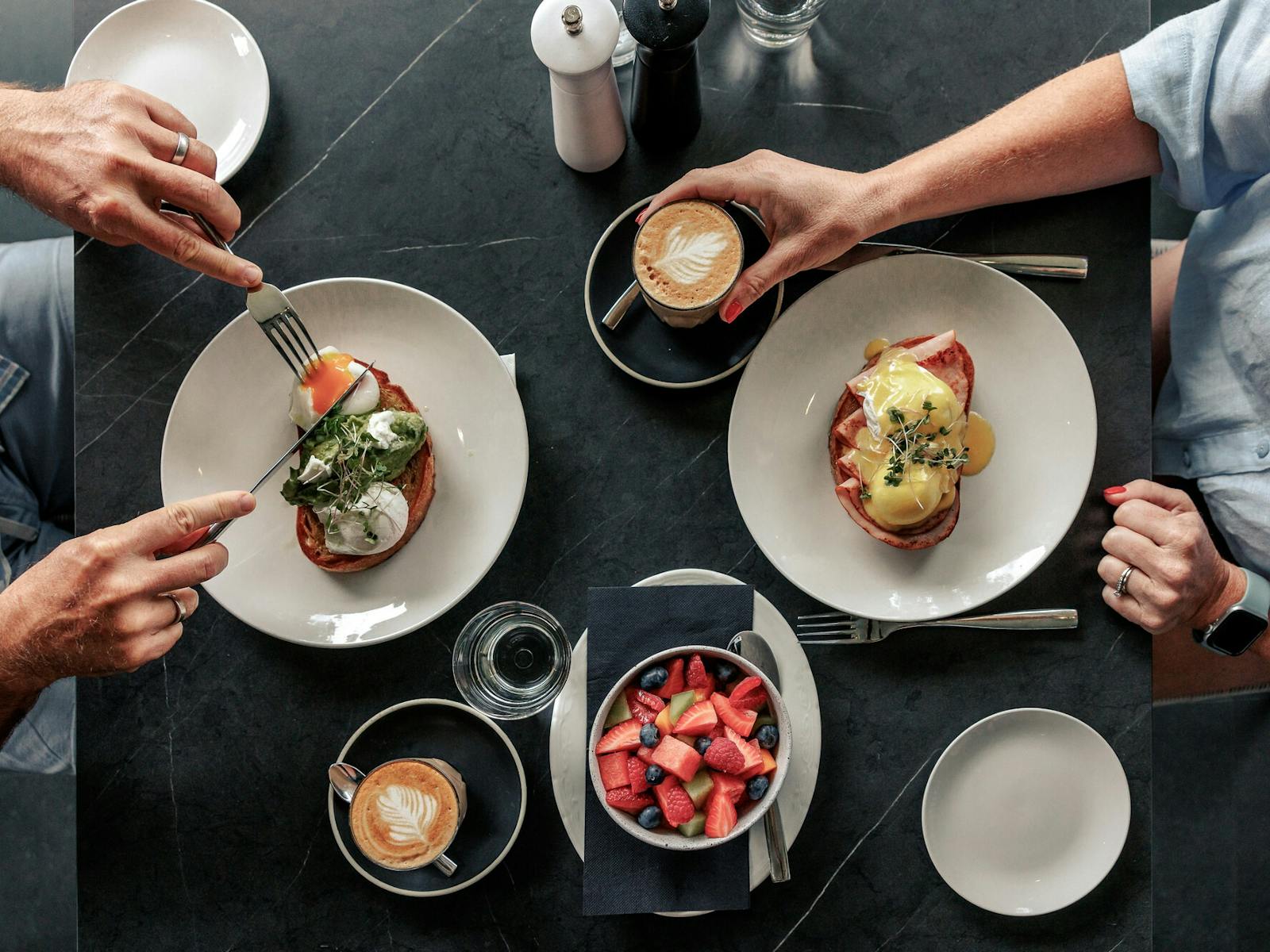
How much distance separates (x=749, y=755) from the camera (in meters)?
1.50

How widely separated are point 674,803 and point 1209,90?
166 centimetres

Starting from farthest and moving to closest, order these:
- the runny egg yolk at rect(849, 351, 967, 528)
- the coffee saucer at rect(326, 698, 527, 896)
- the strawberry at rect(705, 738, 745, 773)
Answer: the coffee saucer at rect(326, 698, 527, 896), the runny egg yolk at rect(849, 351, 967, 528), the strawberry at rect(705, 738, 745, 773)

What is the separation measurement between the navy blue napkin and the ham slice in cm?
28

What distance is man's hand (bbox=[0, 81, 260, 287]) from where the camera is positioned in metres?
1.58

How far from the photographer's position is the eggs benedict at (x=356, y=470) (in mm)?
1645

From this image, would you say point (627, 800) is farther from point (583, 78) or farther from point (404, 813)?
point (583, 78)

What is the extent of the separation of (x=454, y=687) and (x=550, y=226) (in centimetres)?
101

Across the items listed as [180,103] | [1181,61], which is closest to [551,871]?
[180,103]

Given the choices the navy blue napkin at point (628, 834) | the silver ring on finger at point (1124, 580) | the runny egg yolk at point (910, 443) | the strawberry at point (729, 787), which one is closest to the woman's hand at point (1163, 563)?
the silver ring on finger at point (1124, 580)

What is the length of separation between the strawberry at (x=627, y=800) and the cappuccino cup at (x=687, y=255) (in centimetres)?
90

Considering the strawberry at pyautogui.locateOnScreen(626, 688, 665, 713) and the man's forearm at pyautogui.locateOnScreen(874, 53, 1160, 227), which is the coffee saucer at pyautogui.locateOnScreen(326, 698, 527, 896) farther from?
the man's forearm at pyautogui.locateOnScreen(874, 53, 1160, 227)

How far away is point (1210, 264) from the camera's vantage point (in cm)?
175

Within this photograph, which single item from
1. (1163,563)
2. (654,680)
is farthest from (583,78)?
(1163,563)

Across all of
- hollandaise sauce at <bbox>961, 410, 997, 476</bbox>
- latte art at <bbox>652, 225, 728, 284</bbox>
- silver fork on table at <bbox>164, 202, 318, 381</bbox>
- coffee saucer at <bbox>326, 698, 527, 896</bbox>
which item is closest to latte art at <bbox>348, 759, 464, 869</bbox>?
coffee saucer at <bbox>326, 698, 527, 896</bbox>
